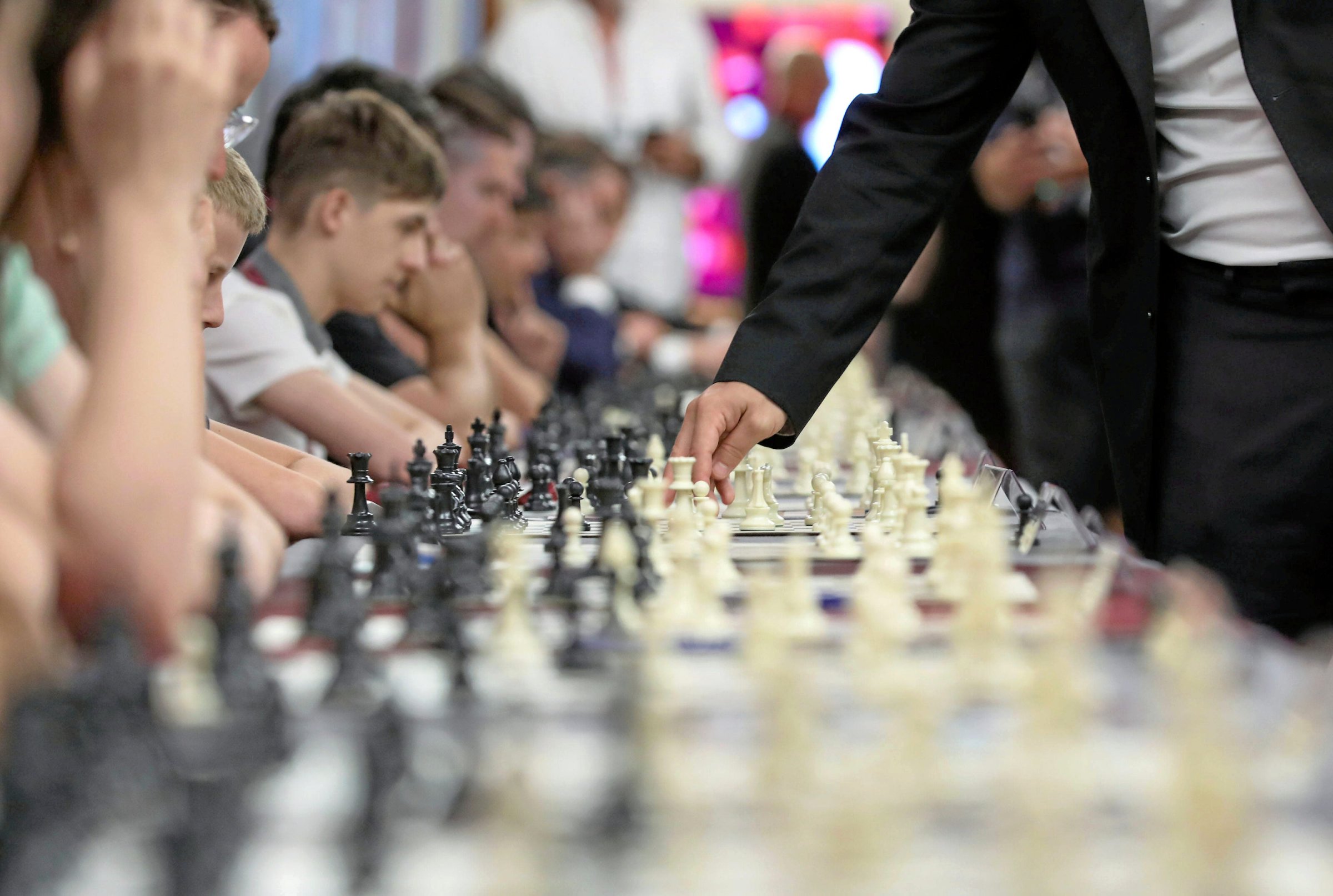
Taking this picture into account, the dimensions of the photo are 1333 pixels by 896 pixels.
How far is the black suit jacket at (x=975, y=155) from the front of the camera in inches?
70.6

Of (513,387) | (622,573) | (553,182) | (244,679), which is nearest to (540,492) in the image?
(622,573)

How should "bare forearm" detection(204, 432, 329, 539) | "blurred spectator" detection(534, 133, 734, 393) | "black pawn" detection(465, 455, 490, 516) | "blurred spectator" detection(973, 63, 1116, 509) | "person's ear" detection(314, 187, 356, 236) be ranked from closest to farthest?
"bare forearm" detection(204, 432, 329, 539) → "black pawn" detection(465, 455, 490, 516) → "person's ear" detection(314, 187, 356, 236) → "blurred spectator" detection(973, 63, 1116, 509) → "blurred spectator" detection(534, 133, 734, 393)

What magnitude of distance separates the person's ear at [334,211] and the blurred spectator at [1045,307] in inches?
94.2

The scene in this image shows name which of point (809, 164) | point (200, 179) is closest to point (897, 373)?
point (809, 164)

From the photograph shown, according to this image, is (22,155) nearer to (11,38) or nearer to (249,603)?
(11,38)

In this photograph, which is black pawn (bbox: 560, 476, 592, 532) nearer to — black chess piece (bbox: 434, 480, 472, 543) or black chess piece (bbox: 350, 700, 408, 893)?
black chess piece (bbox: 434, 480, 472, 543)

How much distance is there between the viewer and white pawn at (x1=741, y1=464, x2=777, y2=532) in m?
1.85

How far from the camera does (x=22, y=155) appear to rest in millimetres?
1137

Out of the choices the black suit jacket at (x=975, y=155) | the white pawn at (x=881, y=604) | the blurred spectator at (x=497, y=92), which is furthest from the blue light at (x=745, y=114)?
the white pawn at (x=881, y=604)

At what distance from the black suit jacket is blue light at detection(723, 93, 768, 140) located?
824cm

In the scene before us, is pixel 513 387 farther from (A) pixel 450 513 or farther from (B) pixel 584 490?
(A) pixel 450 513

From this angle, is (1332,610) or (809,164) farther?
(809,164)

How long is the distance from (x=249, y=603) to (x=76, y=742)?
0.23 m

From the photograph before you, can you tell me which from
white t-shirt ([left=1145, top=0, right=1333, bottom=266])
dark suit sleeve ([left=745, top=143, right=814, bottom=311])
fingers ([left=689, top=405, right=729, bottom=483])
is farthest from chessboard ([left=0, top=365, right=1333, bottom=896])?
dark suit sleeve ([left=745, top=143, right=814, bottom=311])
